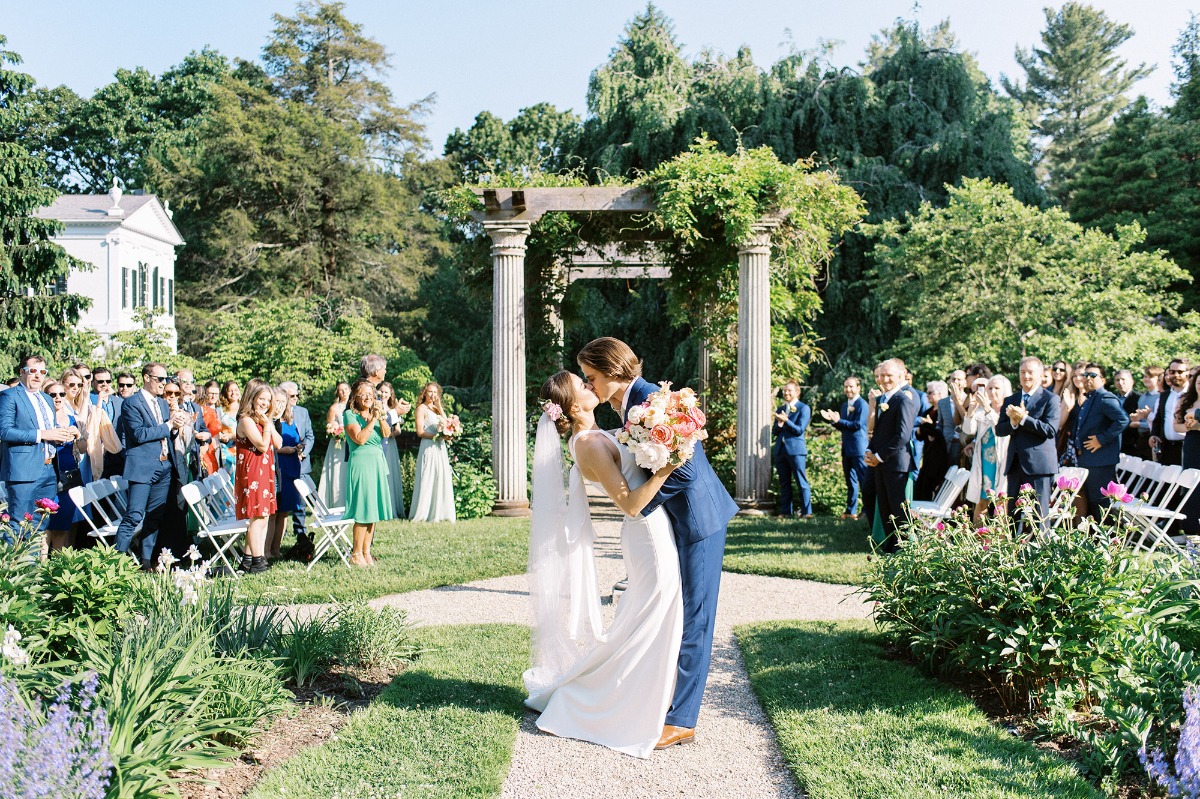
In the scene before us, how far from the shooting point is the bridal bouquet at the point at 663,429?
4.32 metres

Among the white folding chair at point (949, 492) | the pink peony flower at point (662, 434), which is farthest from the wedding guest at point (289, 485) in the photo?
the pink peony flower at point (662, 434)

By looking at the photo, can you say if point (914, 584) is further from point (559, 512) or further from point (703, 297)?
point (703, 297)

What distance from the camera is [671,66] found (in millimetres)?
23328

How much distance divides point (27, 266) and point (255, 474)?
13.7m

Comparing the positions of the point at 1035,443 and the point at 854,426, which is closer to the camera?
the point at 1035,443

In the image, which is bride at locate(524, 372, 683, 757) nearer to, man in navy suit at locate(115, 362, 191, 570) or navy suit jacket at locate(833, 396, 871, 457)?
man in navy suit at locate(115, 362, 191, 570)

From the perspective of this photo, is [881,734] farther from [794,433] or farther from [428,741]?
[794,433]

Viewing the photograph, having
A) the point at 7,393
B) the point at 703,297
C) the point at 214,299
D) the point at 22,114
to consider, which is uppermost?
the point at 22,114

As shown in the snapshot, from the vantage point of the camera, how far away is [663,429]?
14.1 feet

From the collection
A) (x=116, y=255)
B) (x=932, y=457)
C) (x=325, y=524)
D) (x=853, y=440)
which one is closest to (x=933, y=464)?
(x=932, y=457)

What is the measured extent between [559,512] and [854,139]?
17305mm

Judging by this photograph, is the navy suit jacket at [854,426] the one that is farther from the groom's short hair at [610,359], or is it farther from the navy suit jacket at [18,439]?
the navy suit jacket at [18,439]

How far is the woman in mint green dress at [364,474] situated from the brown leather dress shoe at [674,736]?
4.99 meters

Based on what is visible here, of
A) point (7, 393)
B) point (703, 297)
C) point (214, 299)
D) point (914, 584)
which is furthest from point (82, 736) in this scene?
point (214, 299)
